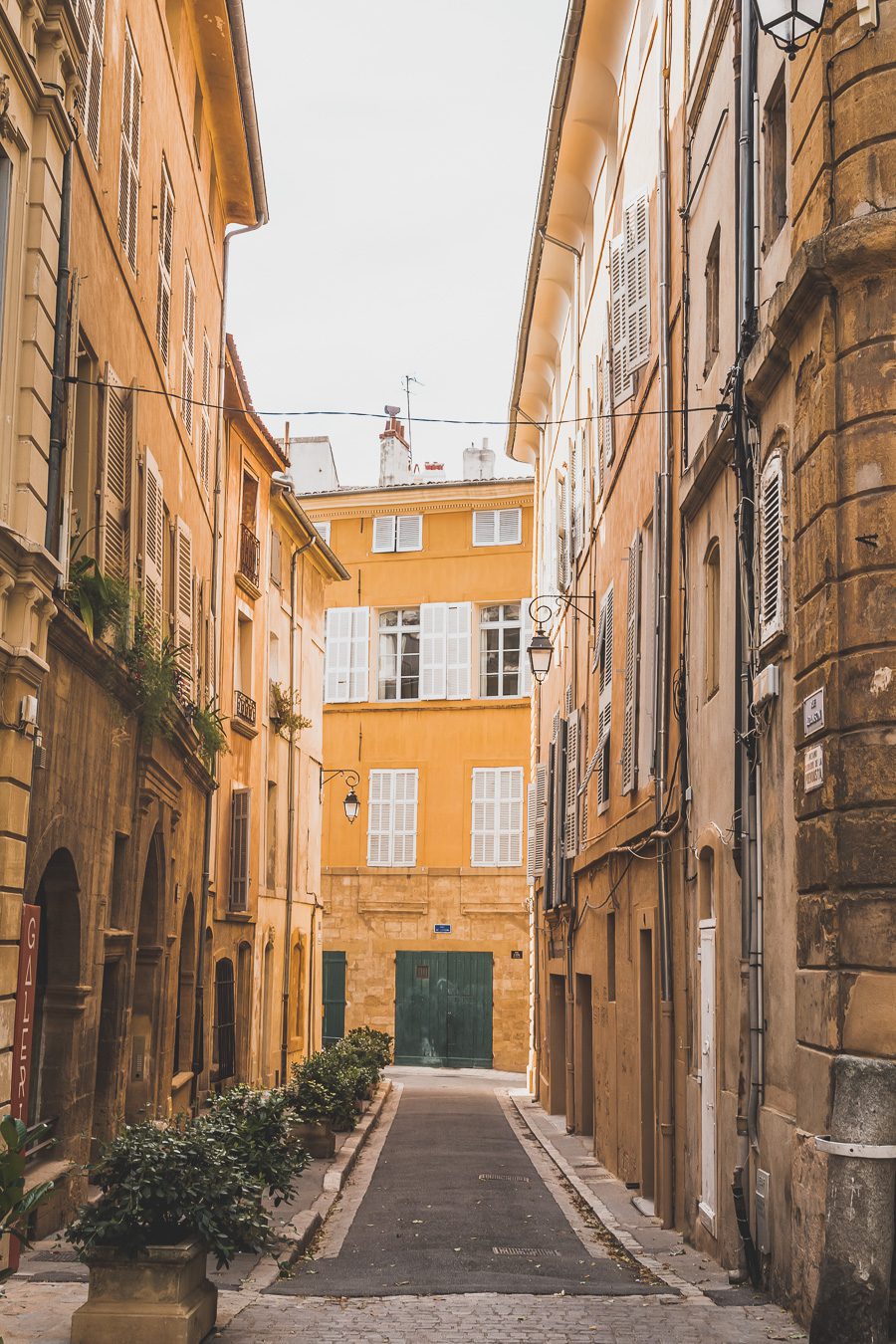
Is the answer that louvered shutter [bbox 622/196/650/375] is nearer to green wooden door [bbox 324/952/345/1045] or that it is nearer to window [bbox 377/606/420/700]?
window [bbox 377/606/420/700]

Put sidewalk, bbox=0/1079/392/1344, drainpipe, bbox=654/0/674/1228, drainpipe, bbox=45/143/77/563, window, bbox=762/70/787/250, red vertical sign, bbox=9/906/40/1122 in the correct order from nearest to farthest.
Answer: sidewalk, bbox=0/1079/392/1344 < red vertical sign, bbox=9/906/40/1122 < window, bbox=762/70/787/250 < drainpipe, bbox=45/143/77/563 < drainpipe, bbox=654/0/674/1228

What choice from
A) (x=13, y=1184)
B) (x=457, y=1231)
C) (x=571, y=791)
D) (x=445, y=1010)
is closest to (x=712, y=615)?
(x=457, y=1231)

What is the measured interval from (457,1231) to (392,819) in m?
25.6

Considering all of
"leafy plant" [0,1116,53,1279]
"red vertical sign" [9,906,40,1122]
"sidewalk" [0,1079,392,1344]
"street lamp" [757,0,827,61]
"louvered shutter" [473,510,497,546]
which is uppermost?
"louvered shutter" [473,510,497,546]

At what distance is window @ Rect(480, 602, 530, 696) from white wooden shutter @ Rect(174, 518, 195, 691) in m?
19.6

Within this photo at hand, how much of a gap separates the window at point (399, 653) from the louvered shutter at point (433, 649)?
1.66ft

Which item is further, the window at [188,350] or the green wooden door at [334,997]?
the green wooden door at [334,997]

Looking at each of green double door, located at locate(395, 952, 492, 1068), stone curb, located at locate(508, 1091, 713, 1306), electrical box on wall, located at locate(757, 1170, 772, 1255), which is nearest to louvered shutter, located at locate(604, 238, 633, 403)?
stone curb, located at locate(508, 1091, 713, 1306)

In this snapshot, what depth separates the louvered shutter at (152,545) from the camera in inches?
578

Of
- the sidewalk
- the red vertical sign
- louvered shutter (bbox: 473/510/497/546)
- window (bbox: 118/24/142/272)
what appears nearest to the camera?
the sidewalk

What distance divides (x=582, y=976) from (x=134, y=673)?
1015 centimetres

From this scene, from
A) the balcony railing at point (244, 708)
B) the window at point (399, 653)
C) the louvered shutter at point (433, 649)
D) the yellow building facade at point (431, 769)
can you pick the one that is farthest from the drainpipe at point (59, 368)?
the window at point (399, 653)

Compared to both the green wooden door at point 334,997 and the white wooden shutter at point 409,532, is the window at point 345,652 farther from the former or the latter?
the green wooden door at point 334,997

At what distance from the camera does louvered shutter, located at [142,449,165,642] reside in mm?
14688
